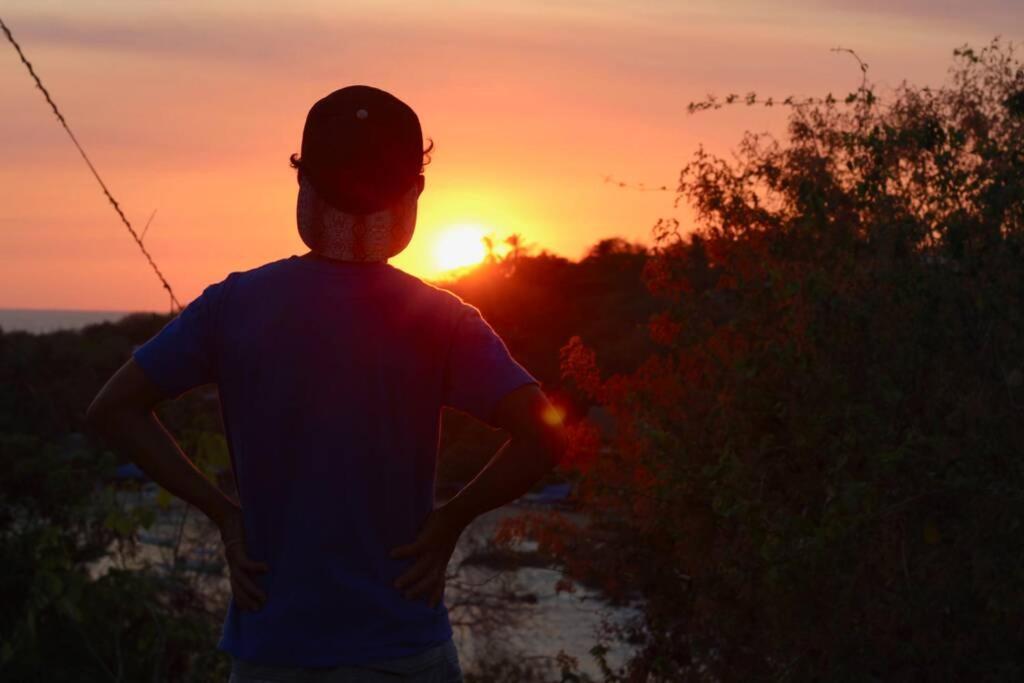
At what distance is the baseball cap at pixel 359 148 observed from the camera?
7.27 feet

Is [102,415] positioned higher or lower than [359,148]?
lower

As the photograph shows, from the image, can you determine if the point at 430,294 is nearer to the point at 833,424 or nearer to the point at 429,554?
the point at 429,554

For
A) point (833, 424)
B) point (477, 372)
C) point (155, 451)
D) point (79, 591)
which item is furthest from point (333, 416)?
point (79, 591)

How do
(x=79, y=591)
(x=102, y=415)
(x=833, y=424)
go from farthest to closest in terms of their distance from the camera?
(x=79, y=591)
(x=833, y=424)
(x=102, y=415)

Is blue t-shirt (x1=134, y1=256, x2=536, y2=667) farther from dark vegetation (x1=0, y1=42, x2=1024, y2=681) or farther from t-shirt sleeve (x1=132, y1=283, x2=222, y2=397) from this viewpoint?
dark vegetation (x1=0, y1=42, x2=1024, y2=681)

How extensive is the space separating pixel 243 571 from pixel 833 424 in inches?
207

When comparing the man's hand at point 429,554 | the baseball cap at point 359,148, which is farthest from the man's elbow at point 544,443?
the baseball cap at point 359,148

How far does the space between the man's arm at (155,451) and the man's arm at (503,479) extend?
0.25m

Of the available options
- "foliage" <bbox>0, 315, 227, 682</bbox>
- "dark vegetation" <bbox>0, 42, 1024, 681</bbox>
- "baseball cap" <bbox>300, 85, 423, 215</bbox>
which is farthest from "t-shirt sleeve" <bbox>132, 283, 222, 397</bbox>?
"foliage" <bbox>0, 315, 227, 682</bbox>

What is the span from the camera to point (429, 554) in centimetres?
221

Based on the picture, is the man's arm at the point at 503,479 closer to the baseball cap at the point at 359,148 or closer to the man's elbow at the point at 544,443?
the man's elbow at the point at 544,443

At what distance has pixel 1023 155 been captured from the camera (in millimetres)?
6848

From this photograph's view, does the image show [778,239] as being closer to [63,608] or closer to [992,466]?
[992,466]

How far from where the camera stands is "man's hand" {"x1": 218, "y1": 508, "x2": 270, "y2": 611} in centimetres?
219
